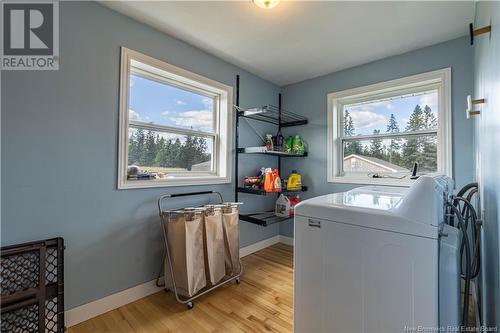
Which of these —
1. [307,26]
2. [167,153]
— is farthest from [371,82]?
[167,153]

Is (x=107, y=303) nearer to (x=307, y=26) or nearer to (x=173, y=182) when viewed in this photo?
(x=173, y=182)

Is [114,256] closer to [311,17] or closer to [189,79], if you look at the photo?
[189,79]

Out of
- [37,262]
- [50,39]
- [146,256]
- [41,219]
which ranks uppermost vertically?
[50,39]

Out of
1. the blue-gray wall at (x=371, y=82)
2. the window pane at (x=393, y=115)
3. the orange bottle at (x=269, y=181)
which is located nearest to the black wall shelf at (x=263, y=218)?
the orange bottle at (x=269, y=181)

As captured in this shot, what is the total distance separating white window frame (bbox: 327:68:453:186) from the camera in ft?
7.03

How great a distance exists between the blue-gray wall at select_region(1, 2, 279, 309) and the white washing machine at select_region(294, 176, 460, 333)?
1467 mm

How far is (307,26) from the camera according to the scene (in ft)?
6.43

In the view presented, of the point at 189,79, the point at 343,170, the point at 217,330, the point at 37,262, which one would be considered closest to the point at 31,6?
the point at 189,79

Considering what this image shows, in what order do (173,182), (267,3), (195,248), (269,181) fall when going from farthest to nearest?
1. (269,181)
2. (173,182)
3. (195,248)
4. (267,3)

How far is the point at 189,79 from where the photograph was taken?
2.30 metres

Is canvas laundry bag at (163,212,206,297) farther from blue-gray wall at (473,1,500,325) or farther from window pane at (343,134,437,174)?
window pane at (343,134,437,174)

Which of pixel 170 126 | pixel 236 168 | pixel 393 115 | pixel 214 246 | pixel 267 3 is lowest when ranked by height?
pixel 214 246

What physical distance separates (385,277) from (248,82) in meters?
2.60

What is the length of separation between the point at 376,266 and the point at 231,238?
1458mm
